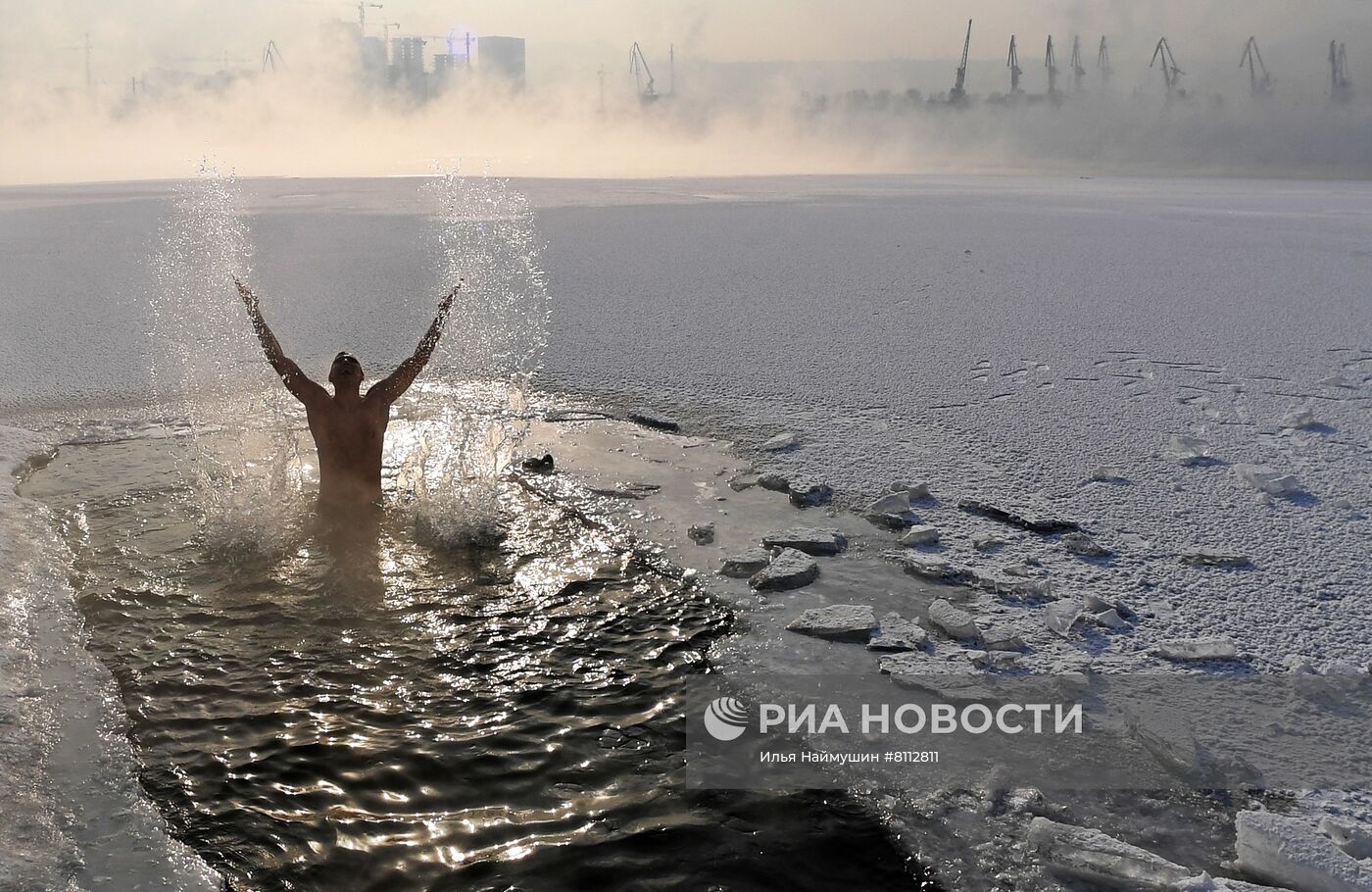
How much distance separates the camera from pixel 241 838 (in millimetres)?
2408

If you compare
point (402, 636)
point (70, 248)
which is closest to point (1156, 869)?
point (402, 636)

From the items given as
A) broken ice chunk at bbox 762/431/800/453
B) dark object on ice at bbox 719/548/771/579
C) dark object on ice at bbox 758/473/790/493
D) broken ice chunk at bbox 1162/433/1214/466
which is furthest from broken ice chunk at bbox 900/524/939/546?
broken ice chunk at bbox 1162/433/1214/466

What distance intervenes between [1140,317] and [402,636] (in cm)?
577

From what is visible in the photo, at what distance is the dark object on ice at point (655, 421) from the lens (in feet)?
18.2

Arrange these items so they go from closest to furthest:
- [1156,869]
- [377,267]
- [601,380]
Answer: [1156,869] → [601,380] → [377,267]

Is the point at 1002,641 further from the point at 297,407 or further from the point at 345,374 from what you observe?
the point at 297,407

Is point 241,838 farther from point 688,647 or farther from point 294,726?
point 688,647

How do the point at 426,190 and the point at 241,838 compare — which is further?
the point at 426,190

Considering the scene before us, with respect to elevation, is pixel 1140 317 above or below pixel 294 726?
above

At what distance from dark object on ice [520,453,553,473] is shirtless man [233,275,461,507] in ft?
2.40

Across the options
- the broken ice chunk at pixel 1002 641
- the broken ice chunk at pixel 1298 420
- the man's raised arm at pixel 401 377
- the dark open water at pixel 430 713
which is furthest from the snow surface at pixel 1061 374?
the man's raised arm at pixel 401 377

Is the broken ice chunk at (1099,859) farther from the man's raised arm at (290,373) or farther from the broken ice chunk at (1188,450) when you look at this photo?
the man's raised arm at (290,373)

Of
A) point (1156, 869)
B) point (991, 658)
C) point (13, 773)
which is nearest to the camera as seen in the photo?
point (1156, 869)

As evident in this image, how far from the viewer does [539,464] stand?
5.03 meters
